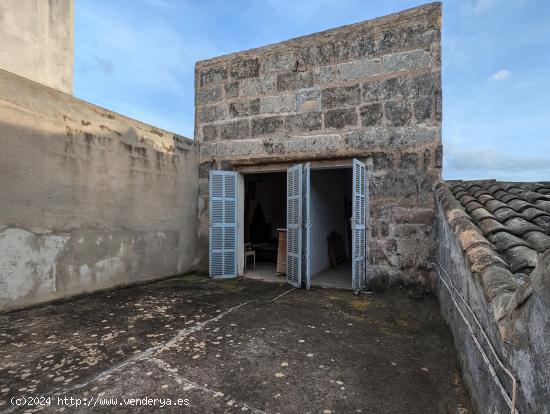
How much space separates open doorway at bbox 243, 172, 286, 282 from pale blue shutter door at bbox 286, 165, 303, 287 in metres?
1.49

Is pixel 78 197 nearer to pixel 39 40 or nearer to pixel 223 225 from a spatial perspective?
pixel 223 225

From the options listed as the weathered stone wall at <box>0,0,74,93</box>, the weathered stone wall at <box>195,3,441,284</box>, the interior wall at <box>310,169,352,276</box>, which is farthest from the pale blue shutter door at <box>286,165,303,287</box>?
the weathered stone wall at <box>0,0,74,93</box>

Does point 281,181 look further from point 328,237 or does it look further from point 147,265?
point 147,265

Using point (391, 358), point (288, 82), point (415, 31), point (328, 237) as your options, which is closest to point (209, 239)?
point (328, 237)

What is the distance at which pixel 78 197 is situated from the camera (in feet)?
14.6

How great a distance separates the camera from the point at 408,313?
4.10 m

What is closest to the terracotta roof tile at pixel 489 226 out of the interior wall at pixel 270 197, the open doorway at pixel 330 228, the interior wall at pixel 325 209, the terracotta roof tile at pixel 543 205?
the terracotta roof tile at pixel 543 205

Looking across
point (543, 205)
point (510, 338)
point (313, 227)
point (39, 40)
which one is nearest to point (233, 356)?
point (510, 338)

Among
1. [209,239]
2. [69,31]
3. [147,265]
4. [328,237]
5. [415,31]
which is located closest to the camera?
[415,31]

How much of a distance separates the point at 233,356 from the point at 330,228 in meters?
5.20

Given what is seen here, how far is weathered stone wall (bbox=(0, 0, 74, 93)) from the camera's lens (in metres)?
6.98

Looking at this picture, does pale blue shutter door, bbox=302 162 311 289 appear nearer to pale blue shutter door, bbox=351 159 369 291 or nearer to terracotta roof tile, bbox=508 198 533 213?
pale blue shutter door, bbox=351 159 369 291

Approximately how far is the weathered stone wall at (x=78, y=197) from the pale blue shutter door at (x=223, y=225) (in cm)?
72

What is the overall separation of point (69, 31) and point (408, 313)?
10.4 m
